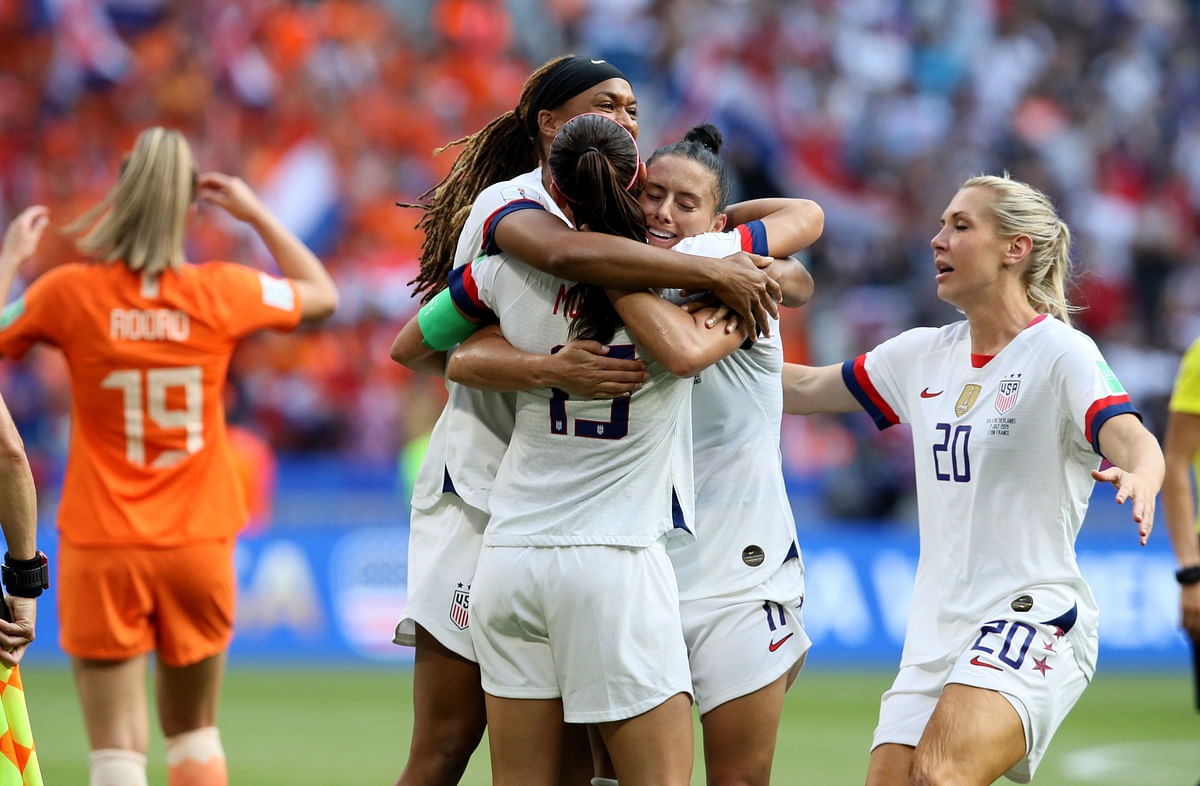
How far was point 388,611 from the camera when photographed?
11.4 meters

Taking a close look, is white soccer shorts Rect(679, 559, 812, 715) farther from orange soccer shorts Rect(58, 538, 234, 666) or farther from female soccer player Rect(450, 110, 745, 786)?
orange soccer shorts Rect(58, 538, 234, 666)

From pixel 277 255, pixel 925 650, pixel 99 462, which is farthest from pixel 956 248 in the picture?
pixel 99 462

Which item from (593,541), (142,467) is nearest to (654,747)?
(593,541)

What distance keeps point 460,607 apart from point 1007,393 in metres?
1.73

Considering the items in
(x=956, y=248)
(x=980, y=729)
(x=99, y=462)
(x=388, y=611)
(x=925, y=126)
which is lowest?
(x=388, y=611)

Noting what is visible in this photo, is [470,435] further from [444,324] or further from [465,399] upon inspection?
[444,324]

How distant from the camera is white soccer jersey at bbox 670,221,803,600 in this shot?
13.4ft

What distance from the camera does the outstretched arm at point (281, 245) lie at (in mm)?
5809

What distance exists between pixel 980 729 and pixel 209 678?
2913mm

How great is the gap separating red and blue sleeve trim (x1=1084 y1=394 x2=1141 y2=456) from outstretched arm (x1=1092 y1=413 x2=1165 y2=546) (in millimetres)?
13

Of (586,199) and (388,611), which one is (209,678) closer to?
(586,199)

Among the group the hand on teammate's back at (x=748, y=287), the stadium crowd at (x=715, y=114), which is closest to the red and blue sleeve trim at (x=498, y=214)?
the hand on teammate's back at (x=748, y=287)

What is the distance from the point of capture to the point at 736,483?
4.12 metres

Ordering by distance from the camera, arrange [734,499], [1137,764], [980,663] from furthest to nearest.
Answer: [1137,764], [734,499], [980,663]
